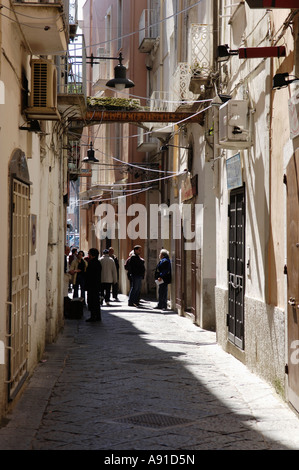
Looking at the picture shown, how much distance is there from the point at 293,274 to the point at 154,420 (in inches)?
76.5

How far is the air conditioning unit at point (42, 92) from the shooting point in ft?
29.2

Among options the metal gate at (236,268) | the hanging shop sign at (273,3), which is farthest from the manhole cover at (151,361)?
the hanging shop sign at (273,3)

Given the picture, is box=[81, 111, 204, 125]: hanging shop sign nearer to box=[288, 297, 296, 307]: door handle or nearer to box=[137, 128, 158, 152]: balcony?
box=[137, 128, 158, 152]: balcony

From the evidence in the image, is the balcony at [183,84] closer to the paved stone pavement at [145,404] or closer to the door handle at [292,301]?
the paved stone pavement at [145,404]

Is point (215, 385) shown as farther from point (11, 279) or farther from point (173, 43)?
point (173, 43)

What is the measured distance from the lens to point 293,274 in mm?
7801

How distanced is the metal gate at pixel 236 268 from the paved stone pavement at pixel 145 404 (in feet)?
1.55

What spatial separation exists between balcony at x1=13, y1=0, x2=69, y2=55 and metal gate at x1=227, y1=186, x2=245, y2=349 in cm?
395

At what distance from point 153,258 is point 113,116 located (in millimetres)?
11346

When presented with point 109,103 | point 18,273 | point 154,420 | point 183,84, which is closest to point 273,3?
point 18,273

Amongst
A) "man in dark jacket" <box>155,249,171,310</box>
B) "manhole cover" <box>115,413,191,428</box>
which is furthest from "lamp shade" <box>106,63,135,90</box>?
"manhole cover" <box>115,413,191,428</box>

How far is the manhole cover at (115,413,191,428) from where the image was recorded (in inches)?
289

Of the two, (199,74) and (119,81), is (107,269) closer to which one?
(119,81)
